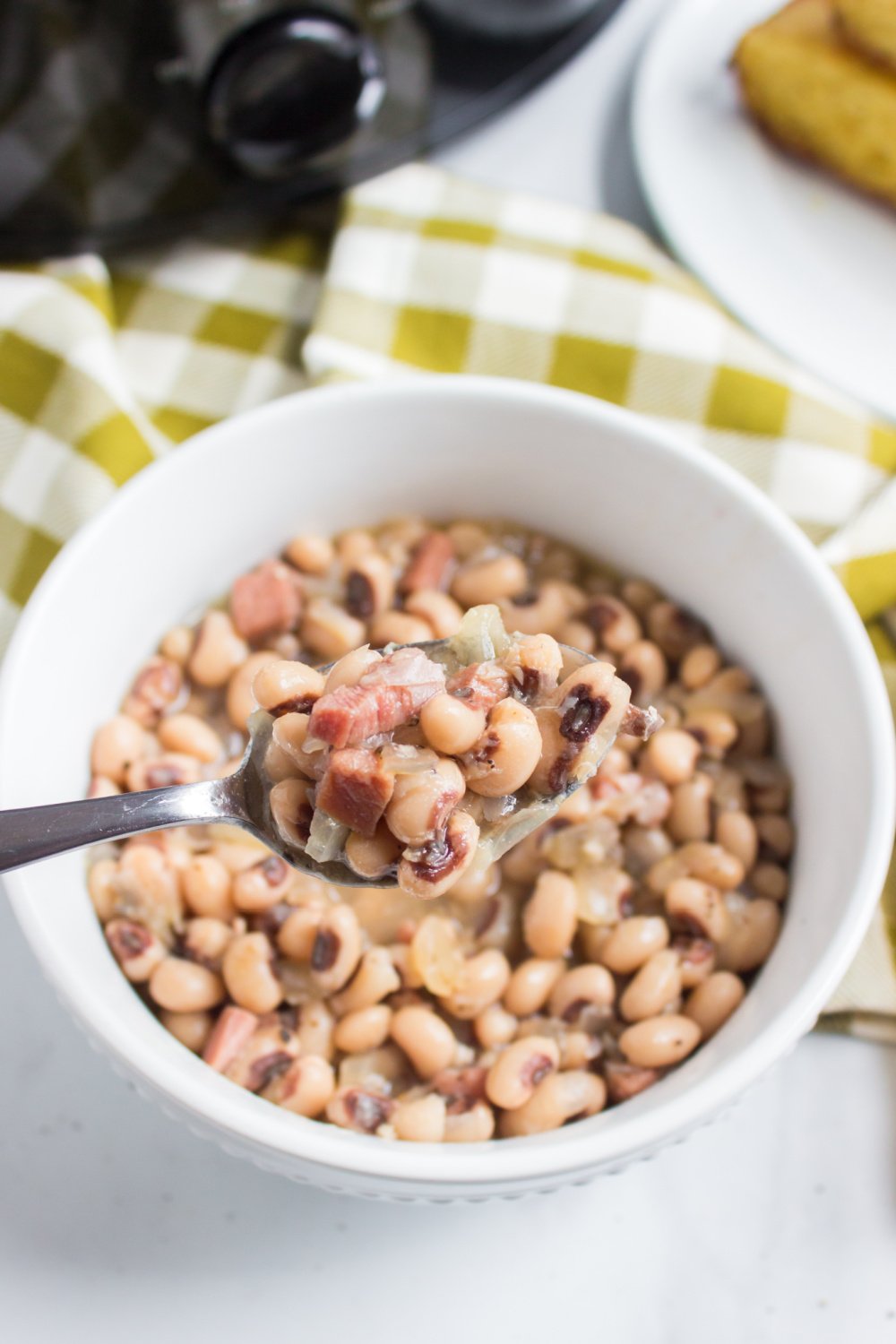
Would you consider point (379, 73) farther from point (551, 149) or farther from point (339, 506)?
point (339, 506)

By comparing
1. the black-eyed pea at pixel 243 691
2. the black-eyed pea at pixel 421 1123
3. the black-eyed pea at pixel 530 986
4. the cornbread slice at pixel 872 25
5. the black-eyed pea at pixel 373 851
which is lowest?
the black-eyed pea at pixel 421 1123

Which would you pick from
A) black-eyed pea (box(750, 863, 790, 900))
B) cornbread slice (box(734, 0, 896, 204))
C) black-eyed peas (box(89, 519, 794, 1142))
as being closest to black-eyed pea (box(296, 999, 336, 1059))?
black-eyed peas (box(89, 519, 794, 1142))

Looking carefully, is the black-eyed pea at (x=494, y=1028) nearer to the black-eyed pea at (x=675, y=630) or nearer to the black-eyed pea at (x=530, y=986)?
the black-eyed pea at (x=530, y=986)

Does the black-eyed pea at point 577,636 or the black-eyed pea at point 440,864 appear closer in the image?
the black-eyed pea at point 440,864

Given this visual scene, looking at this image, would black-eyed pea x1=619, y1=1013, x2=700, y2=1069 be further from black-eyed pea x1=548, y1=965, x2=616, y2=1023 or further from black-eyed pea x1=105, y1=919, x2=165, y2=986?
black-eyed pea x1=105, y1=919, x2=165, y2=986

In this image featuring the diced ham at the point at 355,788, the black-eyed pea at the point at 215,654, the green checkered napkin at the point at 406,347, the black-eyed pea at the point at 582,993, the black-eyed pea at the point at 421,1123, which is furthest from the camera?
the green checkered napkin at the point at 406,347

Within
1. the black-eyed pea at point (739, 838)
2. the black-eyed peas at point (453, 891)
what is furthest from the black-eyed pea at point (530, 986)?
the black-eyed pea at point (739, 838)

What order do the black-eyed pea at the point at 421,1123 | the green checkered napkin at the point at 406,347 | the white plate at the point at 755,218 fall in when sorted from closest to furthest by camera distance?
the black-eyed pea at the point at 421,1123
the green checkered napkin at the point at 406,347
the white plate at the point at 755,218

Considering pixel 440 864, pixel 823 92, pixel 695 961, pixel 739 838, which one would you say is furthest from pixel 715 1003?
pixel 823 92

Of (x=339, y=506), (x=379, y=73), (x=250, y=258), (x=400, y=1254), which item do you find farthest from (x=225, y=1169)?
(x=379, y=73)
